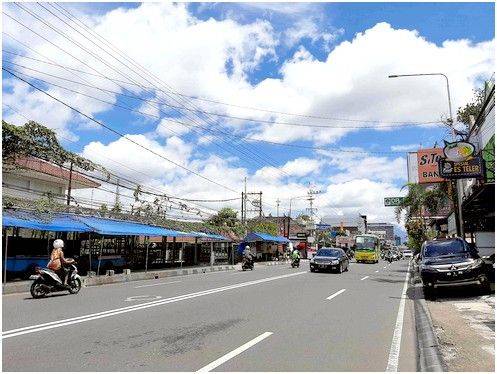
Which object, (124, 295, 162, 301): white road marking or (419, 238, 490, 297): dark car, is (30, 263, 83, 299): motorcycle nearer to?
(124, 295, 162, 301): white road marking

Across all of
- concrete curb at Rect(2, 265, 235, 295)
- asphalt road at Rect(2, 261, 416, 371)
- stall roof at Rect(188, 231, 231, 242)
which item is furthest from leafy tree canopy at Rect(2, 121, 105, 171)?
asphalt road at Rect(2, 261, 416, 371)

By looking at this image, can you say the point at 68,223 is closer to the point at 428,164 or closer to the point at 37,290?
the point at 37,290

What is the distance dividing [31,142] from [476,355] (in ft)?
79.0

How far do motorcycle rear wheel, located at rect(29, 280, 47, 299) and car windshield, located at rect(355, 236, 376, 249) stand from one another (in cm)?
3618

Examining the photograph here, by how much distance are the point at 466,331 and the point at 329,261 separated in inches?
736

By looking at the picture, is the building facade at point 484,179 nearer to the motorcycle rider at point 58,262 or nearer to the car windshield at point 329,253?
the car windshield at point 329,253

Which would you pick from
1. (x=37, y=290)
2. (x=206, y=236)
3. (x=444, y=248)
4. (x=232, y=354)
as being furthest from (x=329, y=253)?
(x=232, y=354)

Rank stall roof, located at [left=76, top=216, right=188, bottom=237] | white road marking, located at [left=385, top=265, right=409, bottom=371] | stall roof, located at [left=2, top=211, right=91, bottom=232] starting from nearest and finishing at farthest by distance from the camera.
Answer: white road marking, located at [left=385, top=265, right=409, bottom=371]
stall roof, located at [left=2, top=211, right=91, bottom=232]
stall roof, located at [left=76, top=216, right=188, bottom=237]

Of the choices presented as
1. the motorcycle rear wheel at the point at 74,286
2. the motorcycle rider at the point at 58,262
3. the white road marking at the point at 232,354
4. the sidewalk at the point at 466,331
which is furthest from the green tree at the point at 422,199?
the white road marking at the point at 232,354

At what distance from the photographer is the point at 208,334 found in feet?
26.8

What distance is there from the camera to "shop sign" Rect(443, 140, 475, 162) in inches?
664

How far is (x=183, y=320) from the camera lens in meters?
9.67

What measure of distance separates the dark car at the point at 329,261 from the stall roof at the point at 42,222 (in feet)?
43.2

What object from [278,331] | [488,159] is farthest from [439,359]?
[488,159]
